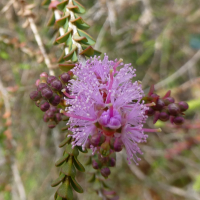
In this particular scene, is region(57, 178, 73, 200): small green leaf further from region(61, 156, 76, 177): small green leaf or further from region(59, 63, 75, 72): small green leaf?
region(59, 63, 75, 72): small green leaf

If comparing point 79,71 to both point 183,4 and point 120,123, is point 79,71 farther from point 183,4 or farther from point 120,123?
point 183,4

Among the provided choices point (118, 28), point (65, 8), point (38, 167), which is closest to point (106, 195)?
point (65, 8)

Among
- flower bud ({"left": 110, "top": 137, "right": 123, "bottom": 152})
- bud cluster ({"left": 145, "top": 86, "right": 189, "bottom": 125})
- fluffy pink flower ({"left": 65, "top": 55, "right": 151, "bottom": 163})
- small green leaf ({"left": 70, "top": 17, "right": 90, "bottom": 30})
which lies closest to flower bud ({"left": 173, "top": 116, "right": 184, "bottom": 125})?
bud cluster ({"left": 145, "top": 86, "right": 189, "bottom": 125})

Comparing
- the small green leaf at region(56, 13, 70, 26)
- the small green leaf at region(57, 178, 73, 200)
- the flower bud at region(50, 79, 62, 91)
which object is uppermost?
the small green leaf at region(56, 13, 70, 26)

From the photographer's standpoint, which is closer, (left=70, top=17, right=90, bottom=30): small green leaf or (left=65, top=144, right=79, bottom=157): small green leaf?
(left=65, top=144, right=79, bottom=157): small green leaf

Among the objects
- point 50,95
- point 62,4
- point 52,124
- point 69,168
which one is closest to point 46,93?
point 50,95

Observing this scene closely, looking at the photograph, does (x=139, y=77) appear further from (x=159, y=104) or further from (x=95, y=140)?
(x=95, y=140)
